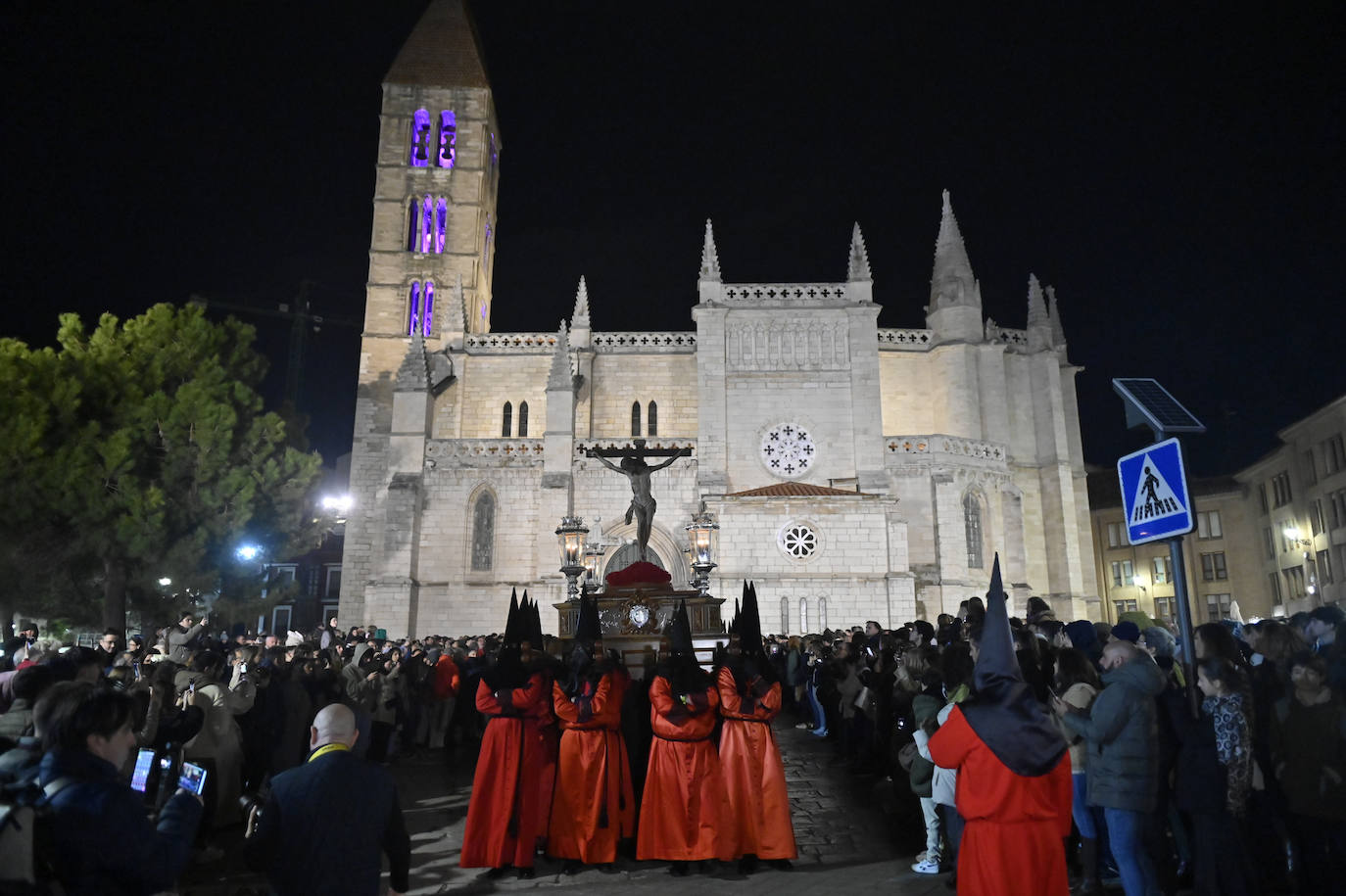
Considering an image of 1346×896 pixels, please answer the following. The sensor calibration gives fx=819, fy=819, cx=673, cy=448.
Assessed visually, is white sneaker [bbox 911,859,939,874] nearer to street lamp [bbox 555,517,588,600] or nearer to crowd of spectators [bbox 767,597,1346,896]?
crowd of spectators [bbox 767,597,1346,896]

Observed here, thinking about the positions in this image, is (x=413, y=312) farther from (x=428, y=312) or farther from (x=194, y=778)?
(x=194, y=778)

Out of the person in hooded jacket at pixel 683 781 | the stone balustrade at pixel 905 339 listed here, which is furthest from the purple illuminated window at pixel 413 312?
the person in hooded jacket at pixel 683 781

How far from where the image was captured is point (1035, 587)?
93.6ft

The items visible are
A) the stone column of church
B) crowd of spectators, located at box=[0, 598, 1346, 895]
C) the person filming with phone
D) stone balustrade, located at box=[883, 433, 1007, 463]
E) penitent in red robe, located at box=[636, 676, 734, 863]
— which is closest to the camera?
the person filming with phone

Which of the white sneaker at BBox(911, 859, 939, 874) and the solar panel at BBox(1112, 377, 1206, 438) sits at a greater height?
the solar panel at BBox(1112, 377, 1206, 438)

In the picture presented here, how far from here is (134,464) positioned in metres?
19.0

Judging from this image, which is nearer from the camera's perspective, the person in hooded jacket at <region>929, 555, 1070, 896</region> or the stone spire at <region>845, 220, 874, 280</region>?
the person in hooded jacket at <region>929, 555, 1070, 896</region>

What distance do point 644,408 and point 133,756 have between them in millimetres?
25518

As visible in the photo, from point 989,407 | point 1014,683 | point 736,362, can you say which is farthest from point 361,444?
point 1014,683

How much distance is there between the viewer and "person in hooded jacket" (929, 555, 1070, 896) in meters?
3.54

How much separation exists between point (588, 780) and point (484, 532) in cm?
2174

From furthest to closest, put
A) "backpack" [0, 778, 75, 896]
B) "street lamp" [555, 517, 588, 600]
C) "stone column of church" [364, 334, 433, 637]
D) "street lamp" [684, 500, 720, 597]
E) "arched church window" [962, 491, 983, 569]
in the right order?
"arched church window" [962, 491, 983, 569] < "stone column of church" [364, 334, 433, 637] < "street lamp" [555, 517, 588, 600] < "street lamp" [684, 500, 720, 597] < "backpack" [0, 778, 75, 896]

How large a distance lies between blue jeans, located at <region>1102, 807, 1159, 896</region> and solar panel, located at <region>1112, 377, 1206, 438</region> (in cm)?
221

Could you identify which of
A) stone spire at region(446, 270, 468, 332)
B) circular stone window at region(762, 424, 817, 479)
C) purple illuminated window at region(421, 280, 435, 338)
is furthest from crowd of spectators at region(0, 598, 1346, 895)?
purple illuminated window at region(421, 280, 435, 338)
